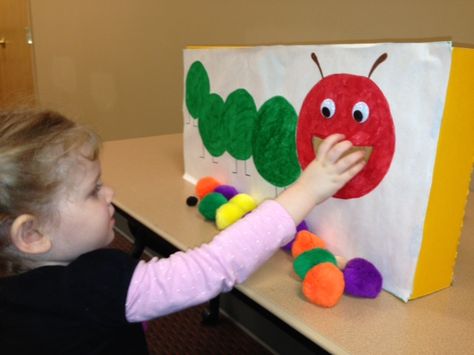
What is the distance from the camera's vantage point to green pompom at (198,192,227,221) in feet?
2.81

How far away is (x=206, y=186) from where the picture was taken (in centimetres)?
98

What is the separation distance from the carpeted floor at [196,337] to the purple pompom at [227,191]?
739 mm

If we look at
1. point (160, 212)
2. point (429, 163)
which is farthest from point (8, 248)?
point (429, 163)

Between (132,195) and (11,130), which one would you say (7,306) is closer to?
(11,130)

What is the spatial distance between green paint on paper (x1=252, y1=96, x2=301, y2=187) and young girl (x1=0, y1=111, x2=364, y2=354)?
0.42 ft

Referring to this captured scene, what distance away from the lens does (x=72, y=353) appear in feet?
1.98

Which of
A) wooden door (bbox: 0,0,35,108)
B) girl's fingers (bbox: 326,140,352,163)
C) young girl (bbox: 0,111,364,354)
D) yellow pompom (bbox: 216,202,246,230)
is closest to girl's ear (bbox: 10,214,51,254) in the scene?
young girl (bbox: 0,111,364,354)

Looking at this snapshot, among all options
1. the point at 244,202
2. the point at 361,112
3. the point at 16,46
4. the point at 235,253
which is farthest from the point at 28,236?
the point at 16,46

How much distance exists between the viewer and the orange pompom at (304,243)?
717mm

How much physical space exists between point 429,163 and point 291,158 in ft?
0.86

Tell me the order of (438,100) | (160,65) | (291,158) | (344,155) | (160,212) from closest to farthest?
1. (438,100)
2. (344,155)
3. (291,158)
4. (160,212)
5. (160,65)

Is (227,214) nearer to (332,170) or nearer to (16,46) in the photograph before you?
(332,170)

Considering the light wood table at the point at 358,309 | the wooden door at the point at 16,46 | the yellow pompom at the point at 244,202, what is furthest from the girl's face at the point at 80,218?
the wooden door at the point at 16,46

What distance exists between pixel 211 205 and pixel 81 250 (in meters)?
0.28
